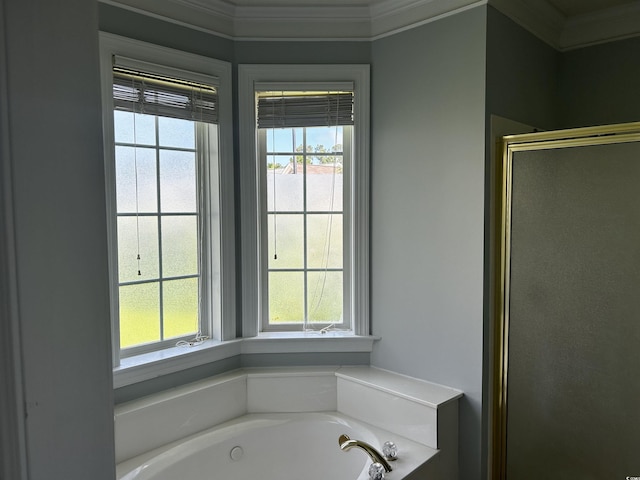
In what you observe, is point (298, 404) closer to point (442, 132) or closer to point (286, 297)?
point (286, 297)

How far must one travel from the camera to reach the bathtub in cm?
212

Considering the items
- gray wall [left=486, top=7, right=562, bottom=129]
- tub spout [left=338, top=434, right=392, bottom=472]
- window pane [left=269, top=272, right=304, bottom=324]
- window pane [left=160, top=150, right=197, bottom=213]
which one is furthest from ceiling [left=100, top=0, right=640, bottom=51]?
tub spout [left=338, top=434, right=392, bottom=472]

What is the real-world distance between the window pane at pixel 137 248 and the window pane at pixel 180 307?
139 millimetres

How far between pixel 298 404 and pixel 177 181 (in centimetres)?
138

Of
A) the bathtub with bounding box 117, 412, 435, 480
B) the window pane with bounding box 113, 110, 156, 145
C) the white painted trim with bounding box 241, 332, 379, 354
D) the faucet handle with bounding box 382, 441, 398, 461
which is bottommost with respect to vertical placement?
the bathtub with bounding box 117, 412, 435, 480

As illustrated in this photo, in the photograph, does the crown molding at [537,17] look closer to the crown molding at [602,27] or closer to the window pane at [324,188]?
the crown molding at [602,27]

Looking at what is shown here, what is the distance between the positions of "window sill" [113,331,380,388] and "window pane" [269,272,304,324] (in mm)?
101

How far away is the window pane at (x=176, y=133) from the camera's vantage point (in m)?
2.33

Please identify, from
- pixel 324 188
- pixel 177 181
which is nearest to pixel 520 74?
pixel 324 188

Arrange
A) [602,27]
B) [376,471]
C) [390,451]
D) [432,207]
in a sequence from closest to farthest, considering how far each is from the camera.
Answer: [376,471]
[390,451]
[432,207]
[602,27]

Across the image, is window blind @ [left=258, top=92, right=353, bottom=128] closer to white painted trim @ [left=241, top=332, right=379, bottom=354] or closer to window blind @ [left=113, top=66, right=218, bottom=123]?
window blind @ [left=113, top=66, right=218, bottom=123]

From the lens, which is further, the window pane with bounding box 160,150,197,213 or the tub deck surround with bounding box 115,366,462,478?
the window pane with bounding box 160,150,197,213

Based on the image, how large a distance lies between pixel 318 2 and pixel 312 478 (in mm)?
2459

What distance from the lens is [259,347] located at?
260cm
